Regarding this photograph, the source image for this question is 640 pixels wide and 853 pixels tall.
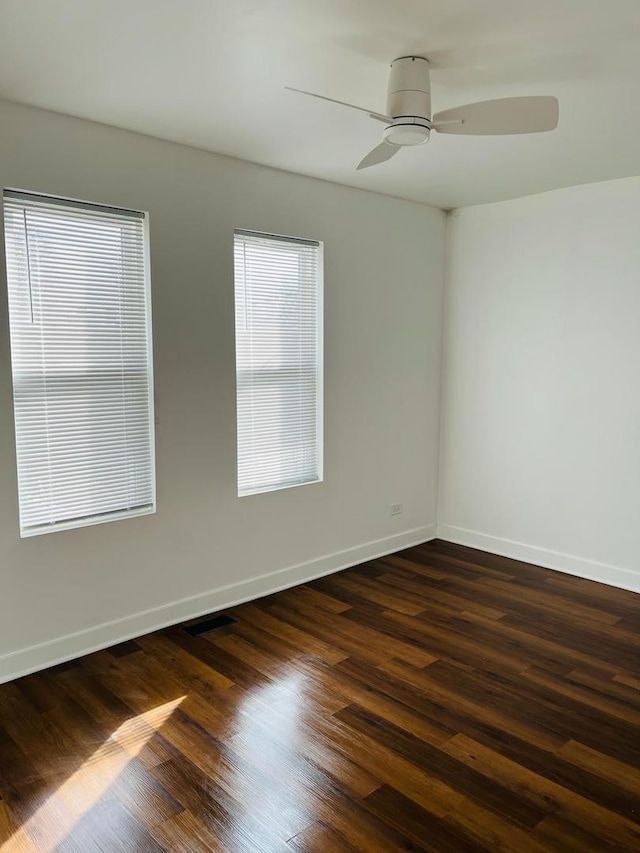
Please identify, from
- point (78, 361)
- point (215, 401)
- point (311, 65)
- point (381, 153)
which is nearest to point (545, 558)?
point (215, 401)

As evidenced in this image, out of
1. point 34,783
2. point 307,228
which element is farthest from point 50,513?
point 307,228

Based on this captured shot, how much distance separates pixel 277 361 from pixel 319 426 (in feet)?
1.78

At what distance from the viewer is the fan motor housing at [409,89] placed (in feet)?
7.16

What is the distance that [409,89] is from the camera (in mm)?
2189

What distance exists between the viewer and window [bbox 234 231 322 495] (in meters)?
3.64

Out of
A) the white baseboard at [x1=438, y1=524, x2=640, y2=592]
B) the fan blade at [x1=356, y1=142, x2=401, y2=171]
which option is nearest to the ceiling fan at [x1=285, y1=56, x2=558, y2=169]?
the fan blade at [x1=356, y1=142, x2=401, y2=171]

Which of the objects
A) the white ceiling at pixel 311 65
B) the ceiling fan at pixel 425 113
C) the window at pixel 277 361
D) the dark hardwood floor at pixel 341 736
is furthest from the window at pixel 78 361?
the ceiling fan at pixel 425 113

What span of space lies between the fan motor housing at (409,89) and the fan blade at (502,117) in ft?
0.26

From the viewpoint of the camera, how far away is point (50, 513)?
116 inches

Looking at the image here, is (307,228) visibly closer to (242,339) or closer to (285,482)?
(242,339)

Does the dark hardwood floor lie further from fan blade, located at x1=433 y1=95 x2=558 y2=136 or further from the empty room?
fan blade, located at x1=433 y1=95 x2=558 y2=136

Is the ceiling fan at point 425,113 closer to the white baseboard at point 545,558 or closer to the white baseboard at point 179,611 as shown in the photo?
the white baseboard at point 179,611

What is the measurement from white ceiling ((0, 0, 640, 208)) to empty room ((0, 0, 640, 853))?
0.06 feet

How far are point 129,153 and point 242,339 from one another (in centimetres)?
113
